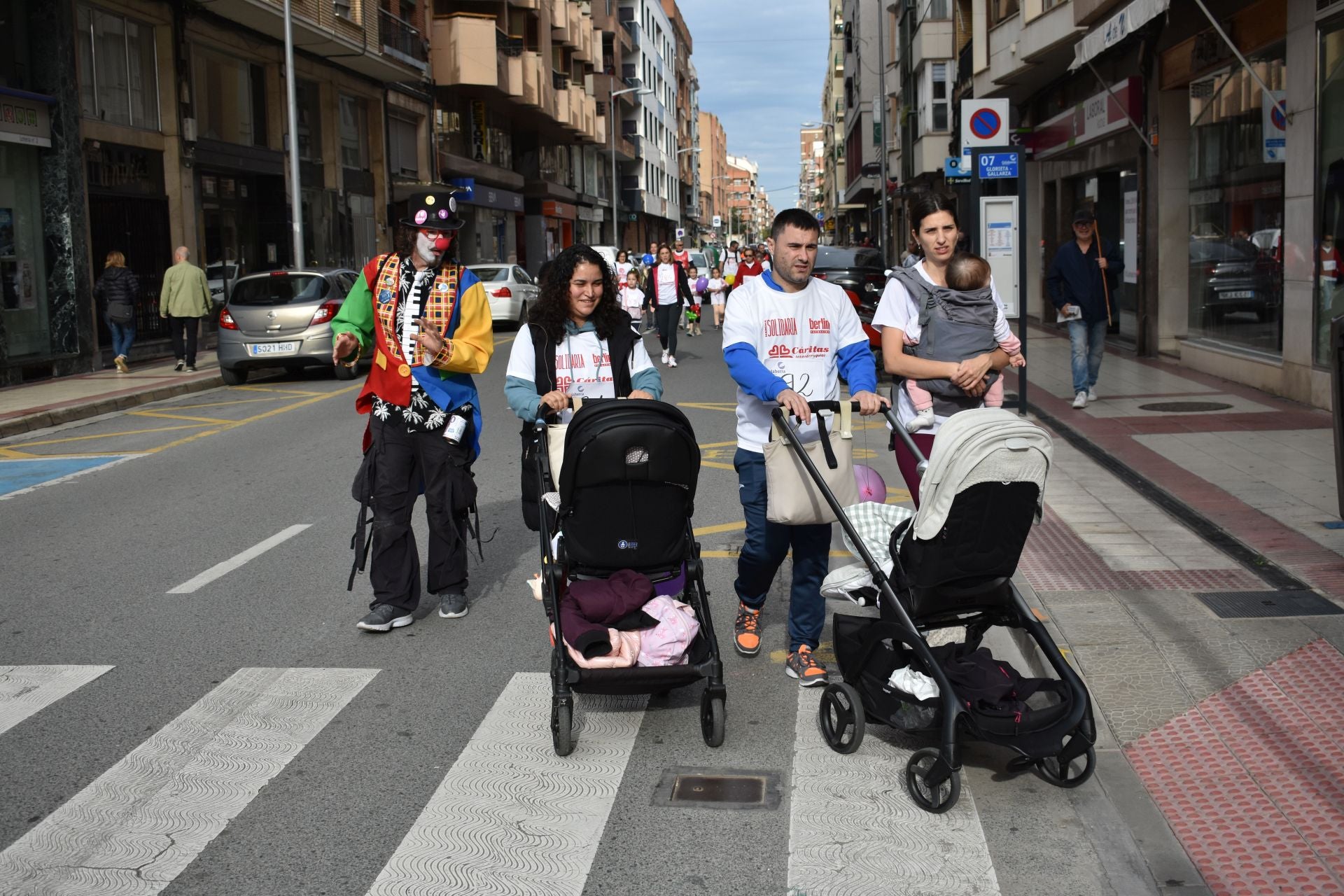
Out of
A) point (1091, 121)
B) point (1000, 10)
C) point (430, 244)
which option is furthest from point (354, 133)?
point (430, 244)

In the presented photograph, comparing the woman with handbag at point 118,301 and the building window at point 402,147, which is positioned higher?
the building window at point 402,147

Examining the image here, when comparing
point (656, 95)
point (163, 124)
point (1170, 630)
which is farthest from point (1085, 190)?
point (656, 95)

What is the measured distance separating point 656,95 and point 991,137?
77311 millimetres

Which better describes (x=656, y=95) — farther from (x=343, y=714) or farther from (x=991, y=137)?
(x=343, y=714)

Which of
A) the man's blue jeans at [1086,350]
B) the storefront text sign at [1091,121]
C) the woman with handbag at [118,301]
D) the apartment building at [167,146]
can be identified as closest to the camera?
the man's blue jeans at [1086,350]

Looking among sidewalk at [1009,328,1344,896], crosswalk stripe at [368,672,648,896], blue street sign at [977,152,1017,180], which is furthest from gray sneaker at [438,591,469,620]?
blue street sign at [977,152,1017,180]

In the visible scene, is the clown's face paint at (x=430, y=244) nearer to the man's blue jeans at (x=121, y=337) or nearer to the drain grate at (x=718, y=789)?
the drain grate at (x=718, y=789)

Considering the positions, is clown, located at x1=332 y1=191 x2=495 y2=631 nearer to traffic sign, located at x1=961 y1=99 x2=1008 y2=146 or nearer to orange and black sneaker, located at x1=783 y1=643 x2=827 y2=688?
orange and black sneaker, located at x1=783 y1=643 x2=827 y2=688

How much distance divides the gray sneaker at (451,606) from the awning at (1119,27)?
9869 mm

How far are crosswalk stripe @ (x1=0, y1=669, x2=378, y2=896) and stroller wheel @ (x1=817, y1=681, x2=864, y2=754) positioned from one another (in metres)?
1.83

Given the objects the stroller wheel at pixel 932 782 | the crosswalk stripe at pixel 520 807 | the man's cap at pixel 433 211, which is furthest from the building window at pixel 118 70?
the stroller wheel at pixel 932 782

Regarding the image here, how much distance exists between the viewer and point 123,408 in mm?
16641

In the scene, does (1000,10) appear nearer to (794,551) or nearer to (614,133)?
(794,551)

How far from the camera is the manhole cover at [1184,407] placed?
41.7ft
